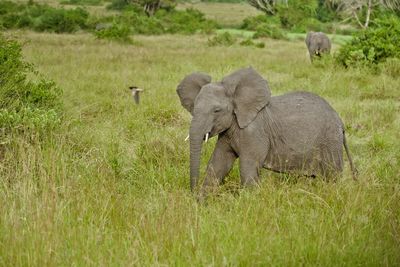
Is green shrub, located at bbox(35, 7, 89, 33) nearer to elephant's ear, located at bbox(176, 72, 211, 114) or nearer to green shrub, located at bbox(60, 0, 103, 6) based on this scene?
elephant's ear, located at bbox(176, 72, 211, 114)

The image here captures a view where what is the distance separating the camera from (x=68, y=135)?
20.7ft

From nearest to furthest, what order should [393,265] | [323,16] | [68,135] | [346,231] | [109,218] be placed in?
1. [393,265]
2. [346,231]
3. [109,218]
4. [68,135]
5. [323,16]

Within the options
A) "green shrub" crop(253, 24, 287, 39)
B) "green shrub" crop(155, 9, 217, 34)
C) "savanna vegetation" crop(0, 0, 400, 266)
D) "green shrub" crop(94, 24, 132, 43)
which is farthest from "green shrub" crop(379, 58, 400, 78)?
"green shrub" crop(155, 9, 217, 34)

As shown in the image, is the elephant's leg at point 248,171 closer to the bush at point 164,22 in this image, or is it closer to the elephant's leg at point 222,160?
the elephant's leg at point 222,160

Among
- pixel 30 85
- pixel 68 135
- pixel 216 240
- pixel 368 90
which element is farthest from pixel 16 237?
pixel 368 90

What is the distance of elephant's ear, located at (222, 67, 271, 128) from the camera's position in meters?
5.03

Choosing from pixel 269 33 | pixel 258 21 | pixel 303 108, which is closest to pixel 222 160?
pixel 303 108

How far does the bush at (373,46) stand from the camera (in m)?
13.5

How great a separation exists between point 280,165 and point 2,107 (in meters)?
3.08

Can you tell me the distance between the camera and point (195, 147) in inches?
179

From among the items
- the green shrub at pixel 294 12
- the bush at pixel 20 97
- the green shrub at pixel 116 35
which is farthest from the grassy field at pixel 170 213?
the green shrub at pixel 294 12

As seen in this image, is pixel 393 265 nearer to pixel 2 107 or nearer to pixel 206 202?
pixel 206 202

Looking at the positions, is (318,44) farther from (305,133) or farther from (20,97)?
(305,133)

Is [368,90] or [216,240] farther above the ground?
[216,240]
